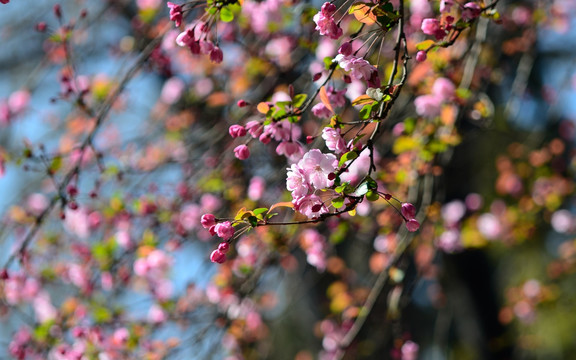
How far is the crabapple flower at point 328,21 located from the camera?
1231 millimetres

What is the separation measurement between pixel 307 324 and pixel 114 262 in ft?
8.02

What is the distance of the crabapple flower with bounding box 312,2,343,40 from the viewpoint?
4.04ft

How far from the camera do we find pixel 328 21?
125 centimetres

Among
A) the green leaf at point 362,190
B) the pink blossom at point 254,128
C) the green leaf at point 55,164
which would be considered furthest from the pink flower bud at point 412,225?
the green leaf at point 55,164

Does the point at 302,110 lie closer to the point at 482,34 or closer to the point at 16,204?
the point at 482,34

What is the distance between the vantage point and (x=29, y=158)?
80.8 inches

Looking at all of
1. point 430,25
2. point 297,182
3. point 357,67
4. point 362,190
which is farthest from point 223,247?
point 430,25

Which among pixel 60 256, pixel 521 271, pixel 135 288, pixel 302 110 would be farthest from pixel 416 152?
pixel 521 271

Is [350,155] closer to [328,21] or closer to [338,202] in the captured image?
[338,202]

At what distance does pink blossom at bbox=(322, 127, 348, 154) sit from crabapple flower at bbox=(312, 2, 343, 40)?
0.69 ft

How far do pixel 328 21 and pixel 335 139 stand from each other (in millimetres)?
246

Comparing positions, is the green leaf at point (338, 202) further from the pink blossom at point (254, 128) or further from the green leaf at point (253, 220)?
the pink blossom at point (254, 128)

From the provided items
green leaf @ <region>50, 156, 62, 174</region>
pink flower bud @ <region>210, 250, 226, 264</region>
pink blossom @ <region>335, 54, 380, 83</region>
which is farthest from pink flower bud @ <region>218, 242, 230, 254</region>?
green leaf @ <region>50, 156, 62, 174</region>

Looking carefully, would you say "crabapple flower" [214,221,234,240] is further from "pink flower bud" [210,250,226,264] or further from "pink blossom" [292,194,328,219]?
"pink blossom" [292,194,328,219]
